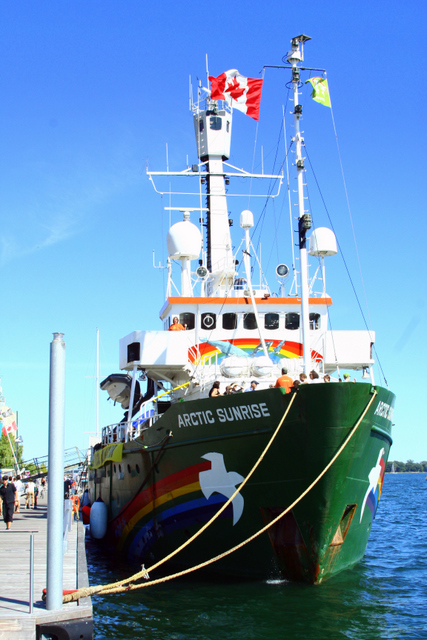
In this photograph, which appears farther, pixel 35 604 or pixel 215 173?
pixel 215 173

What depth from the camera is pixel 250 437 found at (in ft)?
37.1

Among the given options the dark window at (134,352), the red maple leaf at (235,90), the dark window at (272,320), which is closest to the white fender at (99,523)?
the dark window at (134,352)

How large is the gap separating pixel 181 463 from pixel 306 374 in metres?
3.05

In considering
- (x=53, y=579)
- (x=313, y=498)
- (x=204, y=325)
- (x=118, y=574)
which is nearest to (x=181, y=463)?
(x=313, y=498)

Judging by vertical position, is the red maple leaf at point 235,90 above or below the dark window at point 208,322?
above

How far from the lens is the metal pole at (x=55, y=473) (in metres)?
6.05

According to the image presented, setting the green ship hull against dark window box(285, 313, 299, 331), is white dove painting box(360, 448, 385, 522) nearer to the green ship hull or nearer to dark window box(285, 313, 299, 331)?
the green ship hull

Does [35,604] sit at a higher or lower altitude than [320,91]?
lower

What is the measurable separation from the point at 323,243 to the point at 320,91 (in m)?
5.29

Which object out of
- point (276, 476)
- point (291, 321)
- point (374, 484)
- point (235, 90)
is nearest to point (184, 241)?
point (291, 321)

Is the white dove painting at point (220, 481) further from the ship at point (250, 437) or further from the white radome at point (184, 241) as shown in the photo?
the white radome at point (184, 241)

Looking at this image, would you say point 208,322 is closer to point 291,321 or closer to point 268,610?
point 291,321

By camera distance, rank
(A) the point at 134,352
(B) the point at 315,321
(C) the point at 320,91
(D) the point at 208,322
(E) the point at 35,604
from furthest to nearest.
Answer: (B) the point at 315,321
(D) the point at 208,322
(A) the point at 134,352
(C) the point at 320,91
(E) the point at 35,604

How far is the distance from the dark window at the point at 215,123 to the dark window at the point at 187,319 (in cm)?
927
